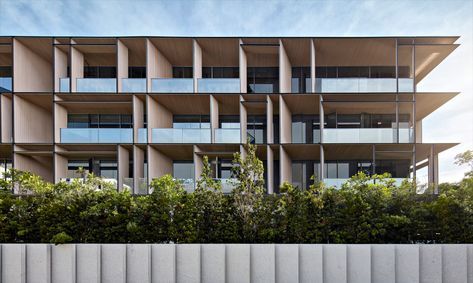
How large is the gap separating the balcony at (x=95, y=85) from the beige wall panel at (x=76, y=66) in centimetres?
31

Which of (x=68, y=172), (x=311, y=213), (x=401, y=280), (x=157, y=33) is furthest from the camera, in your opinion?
(x=68, y=172)

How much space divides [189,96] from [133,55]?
544 centimetres

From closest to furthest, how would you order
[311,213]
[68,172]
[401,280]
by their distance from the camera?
[401,280] < [311,213] < [68,172]

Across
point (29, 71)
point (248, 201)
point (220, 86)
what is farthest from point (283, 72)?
point (29, 71)

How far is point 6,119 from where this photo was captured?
20.4 metres

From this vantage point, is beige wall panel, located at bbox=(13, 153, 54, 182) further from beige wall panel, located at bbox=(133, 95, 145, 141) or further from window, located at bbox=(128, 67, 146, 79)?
window, located at bbox=(128, 67, 146, 79)

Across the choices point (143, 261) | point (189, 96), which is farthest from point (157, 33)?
point (143, 261)

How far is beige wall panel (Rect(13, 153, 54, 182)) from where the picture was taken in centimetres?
2019

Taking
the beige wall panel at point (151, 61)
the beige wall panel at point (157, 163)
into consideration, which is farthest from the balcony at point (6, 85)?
the beige wall panel at point (157, 163)

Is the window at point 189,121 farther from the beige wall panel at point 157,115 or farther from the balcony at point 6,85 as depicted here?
the balcony at point 6,85

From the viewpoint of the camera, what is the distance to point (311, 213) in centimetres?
732

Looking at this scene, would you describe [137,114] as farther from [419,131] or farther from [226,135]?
[419,131]

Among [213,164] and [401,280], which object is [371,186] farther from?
[213,164]

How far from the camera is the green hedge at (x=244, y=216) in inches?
282
